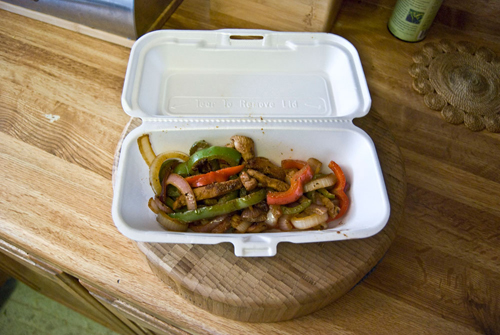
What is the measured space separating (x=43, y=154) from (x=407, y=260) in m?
1.21

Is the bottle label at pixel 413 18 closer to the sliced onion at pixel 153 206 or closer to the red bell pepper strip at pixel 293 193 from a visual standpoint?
the red bell pepper strip at pixel 293 193

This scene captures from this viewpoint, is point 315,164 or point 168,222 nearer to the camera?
point 168,222

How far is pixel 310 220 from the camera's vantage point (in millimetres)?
945

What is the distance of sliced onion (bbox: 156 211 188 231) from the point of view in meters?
0.94

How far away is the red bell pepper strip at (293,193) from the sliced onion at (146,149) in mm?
362

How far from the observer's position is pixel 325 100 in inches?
47.4

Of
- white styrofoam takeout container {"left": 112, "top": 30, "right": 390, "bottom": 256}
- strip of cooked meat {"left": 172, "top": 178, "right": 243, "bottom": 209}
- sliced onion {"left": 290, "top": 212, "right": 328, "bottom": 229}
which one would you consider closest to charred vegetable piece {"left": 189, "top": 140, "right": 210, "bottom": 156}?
white styrofoam takeout container {"left": 112, "top": 30, "right": 390, "bottom": 256}

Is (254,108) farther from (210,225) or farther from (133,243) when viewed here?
(133,243)

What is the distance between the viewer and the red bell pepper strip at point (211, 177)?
3.31 feet

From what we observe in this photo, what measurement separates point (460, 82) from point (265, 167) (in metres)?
0.89

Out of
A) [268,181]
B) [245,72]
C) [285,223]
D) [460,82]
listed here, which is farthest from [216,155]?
[460,82]

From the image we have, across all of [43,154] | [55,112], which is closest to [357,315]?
[43,154]

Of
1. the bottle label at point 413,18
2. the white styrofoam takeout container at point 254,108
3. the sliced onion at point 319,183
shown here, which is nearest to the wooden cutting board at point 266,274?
the white styrofoam takeout container at point 254,108

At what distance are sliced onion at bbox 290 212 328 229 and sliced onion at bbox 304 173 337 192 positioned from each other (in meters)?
0.08
